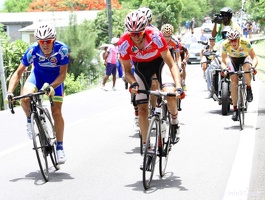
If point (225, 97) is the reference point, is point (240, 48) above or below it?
above

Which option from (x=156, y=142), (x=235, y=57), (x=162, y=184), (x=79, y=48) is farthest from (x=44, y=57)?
(x=79, y=48)

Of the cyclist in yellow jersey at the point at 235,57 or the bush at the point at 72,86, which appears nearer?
the cyclist in yellow jersey at the point at 235,57

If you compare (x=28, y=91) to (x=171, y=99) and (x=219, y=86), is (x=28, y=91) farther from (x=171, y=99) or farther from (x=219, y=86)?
(x=219, y=86)

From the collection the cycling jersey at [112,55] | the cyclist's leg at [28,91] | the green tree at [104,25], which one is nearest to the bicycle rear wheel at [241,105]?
the cyclist's leg at [28,91]

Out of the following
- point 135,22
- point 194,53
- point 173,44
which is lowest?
point 194,53

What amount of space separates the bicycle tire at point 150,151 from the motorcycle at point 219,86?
22.2 feet

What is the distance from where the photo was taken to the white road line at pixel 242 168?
24.0ft

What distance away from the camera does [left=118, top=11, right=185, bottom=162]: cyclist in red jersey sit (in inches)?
304

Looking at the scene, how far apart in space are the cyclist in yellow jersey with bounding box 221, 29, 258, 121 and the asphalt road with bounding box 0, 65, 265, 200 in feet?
2.61

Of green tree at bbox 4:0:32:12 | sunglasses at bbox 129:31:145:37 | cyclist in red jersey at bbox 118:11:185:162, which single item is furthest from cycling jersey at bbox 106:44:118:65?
green tree at bbox 4:0:32:12

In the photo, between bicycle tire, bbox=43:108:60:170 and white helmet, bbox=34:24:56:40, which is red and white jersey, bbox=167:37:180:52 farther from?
white helmet, bbox=34:24:56:40

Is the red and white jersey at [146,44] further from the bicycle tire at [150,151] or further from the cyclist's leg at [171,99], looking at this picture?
the bicycle tire at [150,151]

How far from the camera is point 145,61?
8562mm

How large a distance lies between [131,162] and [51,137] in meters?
1.29
